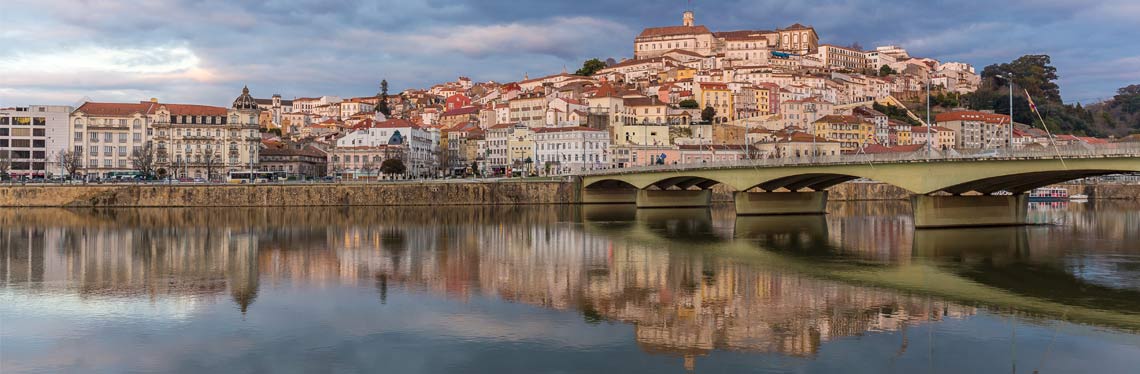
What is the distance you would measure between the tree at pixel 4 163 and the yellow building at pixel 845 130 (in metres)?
83.3

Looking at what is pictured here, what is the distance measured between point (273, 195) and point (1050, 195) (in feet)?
223

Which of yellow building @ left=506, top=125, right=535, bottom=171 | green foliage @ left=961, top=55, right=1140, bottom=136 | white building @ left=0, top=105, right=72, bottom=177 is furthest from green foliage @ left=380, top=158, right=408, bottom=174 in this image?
green foliage @ left=961, top=55, right=1140, bottom=136

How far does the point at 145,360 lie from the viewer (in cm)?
1377

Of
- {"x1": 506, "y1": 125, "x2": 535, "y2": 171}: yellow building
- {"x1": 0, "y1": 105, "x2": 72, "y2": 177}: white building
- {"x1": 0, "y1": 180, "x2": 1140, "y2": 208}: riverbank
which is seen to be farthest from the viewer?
{"x1": 506, "y1": 125, "x2": 535, "y2": 171}: yellow building

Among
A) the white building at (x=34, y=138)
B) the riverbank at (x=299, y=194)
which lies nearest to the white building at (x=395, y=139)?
the riverbank at (x=299, y=194)

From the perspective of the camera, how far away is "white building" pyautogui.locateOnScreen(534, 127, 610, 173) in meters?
91.4

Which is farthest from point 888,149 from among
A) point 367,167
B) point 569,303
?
point 569,303

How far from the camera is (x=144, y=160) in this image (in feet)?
250

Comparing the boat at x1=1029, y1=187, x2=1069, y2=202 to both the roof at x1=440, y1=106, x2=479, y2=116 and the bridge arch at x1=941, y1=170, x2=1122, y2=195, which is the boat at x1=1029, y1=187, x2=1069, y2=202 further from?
the roof at x1=440, y1=106, x2=479, y2=116

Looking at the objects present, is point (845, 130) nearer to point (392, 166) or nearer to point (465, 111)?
point (465, 111)

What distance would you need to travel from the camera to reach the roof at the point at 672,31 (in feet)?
499

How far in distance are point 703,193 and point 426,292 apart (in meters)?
46.8

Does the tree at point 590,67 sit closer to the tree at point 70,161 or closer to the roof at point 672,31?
the roof at point 672,31

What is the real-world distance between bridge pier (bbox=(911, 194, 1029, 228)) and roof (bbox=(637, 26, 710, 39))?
375 feet
